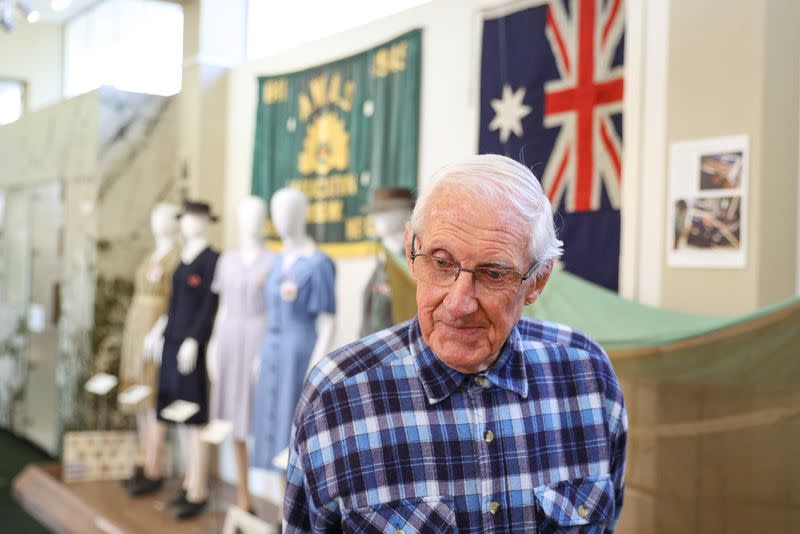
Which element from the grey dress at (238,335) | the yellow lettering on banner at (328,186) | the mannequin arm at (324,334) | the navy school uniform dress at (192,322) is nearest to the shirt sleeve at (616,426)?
the mannequin arm at (324,334)

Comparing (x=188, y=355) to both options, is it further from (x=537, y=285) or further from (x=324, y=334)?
(x=537, y=285)

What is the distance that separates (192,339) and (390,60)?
5.96ft

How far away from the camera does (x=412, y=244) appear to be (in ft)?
3.92

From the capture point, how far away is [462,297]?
113cm

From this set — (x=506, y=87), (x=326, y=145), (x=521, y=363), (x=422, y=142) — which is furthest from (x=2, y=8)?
(x=521, y=363)

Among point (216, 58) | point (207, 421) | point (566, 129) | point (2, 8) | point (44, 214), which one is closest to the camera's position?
point (566, 129)

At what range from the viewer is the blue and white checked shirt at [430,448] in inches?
46.2

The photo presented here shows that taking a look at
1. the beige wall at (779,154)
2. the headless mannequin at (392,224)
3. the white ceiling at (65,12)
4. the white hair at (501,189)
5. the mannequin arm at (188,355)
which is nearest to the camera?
the white hair at (501,189)

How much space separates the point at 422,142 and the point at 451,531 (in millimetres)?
3237

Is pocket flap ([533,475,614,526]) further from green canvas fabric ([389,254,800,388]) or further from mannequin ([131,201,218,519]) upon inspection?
mannequin ([131,201,218,519])

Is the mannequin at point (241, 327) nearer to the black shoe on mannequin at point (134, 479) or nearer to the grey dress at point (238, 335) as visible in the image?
the grey dress at point (238, 335)

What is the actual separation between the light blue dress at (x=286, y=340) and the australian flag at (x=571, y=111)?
3.26 ft

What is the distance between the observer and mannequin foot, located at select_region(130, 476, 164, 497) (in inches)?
203

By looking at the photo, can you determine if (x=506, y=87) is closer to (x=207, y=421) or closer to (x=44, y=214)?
(x=207, y=421)
